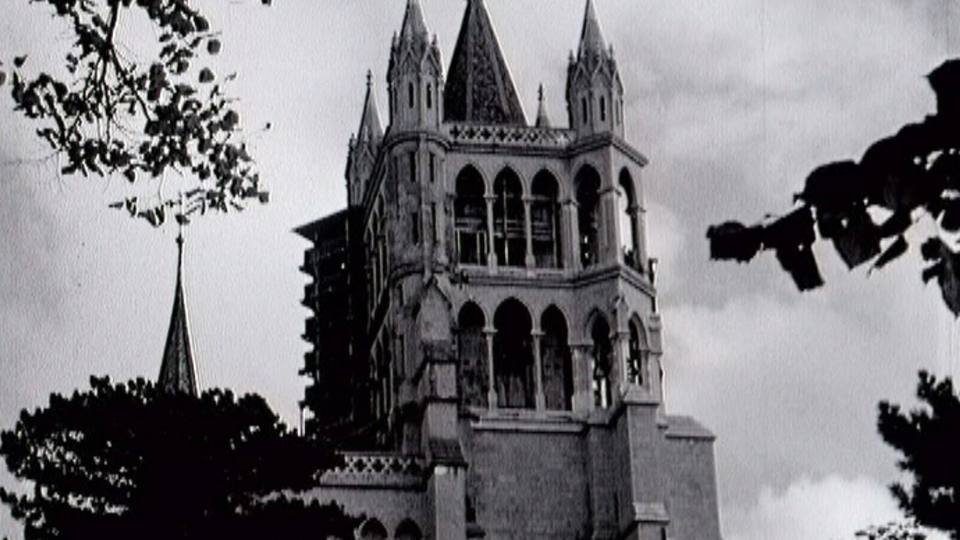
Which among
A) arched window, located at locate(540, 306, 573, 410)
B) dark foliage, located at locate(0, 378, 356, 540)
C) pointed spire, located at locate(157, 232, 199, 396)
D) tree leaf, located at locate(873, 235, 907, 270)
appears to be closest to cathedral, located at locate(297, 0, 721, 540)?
arched window, located at locate(540, 306, 573, 410)

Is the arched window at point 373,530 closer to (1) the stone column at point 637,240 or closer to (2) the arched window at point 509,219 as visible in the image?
(2) the arched window at point 509,219

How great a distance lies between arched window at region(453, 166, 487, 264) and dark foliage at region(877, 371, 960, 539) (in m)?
31.0

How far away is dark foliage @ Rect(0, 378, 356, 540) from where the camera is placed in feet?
118

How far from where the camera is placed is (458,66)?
6200 centimetres

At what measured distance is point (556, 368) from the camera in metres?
55.9

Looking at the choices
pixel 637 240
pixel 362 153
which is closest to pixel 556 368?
pixel 637 240

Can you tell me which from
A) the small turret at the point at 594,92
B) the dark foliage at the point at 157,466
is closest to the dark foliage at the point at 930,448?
the dark foliage at the point at 157,466

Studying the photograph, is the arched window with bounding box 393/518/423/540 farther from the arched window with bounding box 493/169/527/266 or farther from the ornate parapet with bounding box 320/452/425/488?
the arched window with bounding box 493/169/527/266

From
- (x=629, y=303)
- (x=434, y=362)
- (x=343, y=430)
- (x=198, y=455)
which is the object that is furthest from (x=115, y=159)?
(x=343, y=430)

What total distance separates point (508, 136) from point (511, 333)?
5378 mm

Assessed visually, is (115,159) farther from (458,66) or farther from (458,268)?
(458,66)

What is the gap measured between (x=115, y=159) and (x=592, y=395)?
42877 millimetres

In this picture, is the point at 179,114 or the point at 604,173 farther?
the point at 604,173

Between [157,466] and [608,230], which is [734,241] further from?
[608,230]
